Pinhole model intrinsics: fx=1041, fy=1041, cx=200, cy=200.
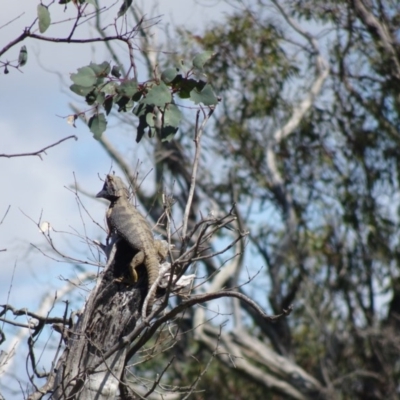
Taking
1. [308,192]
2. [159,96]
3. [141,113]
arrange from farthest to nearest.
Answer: [308,192] < [141,113] < [159,96]

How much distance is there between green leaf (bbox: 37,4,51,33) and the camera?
20.7ft

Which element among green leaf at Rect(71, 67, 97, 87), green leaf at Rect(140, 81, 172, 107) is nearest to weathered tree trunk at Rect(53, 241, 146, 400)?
green leaf at Rect(140, 81, 172, 107)

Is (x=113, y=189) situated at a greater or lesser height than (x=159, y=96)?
greater

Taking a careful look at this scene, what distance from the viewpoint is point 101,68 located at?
655cm

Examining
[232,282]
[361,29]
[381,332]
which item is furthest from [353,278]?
[361,29]

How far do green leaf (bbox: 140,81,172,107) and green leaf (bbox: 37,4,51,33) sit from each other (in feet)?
2.46

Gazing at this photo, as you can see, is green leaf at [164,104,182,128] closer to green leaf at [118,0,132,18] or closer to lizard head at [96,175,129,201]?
green leaf at [118,0,132,18]

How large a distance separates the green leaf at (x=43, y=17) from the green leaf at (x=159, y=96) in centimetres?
75

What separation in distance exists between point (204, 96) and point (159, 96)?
0.31m

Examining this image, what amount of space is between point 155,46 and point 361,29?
4.33m

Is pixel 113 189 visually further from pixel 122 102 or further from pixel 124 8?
pixel 124 8

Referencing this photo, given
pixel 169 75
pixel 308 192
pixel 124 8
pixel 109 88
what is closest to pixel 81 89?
pixel 109 88

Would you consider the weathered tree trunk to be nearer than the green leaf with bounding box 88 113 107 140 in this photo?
Yes

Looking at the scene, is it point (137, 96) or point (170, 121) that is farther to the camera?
point (137, 96)
